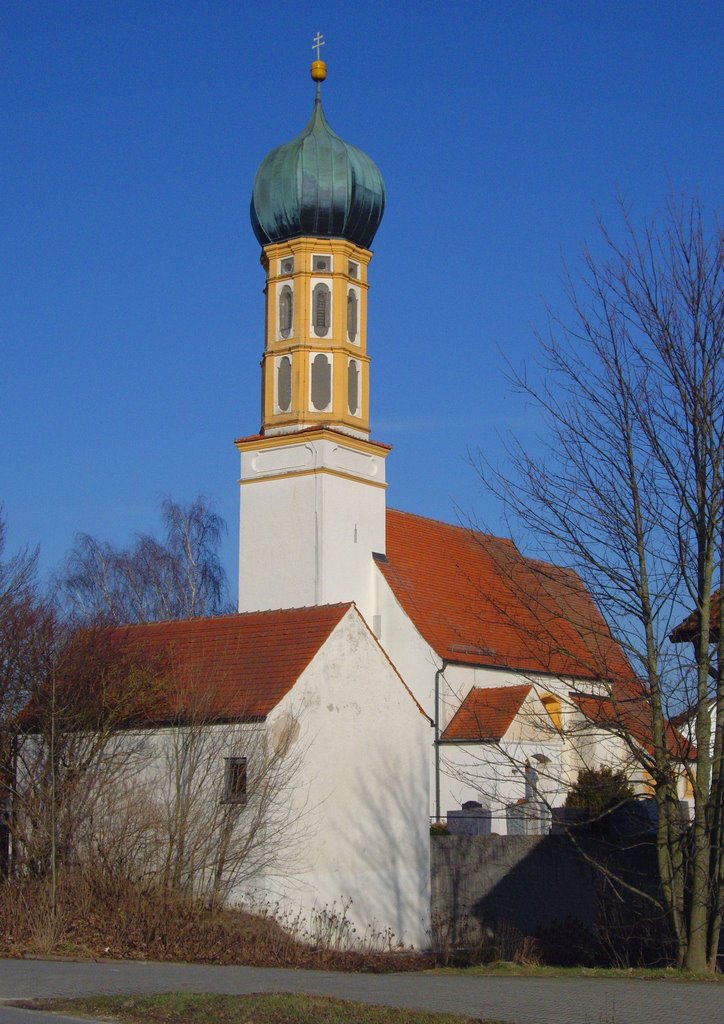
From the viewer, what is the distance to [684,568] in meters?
14.2

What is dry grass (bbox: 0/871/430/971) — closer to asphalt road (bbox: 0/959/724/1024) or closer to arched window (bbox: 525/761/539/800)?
asphalt road (bbox: 0/959/724/1024)

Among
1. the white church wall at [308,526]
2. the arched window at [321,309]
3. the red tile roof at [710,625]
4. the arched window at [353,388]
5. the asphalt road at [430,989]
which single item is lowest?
the asphalt road at [430,989]

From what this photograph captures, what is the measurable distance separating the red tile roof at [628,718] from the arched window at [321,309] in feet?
78.8

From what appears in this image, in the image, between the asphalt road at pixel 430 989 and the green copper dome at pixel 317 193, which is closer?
the asphalt road at pixel 430 989

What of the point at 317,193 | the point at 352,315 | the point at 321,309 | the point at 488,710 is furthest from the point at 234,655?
the point at 317,193

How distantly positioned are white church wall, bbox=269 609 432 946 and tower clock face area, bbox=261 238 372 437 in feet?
46.2

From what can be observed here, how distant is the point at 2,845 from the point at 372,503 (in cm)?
1855

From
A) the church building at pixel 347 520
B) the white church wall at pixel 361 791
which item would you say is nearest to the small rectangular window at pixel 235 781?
the white church wall at pixel 361 791

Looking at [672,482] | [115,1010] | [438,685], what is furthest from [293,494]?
[115,1010]

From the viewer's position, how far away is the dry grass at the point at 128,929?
16884mm

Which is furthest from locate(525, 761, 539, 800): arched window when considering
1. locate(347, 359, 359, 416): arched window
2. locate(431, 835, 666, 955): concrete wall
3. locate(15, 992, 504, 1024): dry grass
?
locate(347, 359, 359, 416): arched window

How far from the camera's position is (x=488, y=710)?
115 feet

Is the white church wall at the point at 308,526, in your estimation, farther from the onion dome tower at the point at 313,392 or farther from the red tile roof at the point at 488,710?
the red tile roof at the point at 488,710

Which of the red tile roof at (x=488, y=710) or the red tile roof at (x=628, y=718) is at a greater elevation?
the red tile roof at (x=488, y=710)
